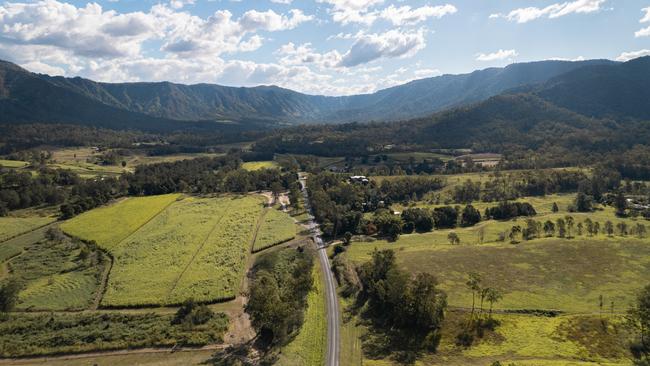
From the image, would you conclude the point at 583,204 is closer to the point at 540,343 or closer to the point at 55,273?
the point at 540,343

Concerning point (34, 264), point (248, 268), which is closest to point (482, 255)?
point (248, 268)

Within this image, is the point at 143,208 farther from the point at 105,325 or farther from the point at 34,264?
the point at 105,325

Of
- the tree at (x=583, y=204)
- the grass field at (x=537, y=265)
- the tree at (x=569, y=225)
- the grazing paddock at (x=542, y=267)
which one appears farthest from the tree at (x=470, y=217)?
the tree at (x=583, y=204)

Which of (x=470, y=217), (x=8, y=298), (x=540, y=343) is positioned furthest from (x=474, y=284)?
(x=8, y=298)

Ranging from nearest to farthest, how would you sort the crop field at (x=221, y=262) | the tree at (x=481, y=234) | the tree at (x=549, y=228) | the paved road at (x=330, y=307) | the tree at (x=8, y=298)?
the paved road at (x=330, y=307) < the tree at (x=8, y=298) < the crop field at (x=221, y=262) < the tree at (x=481, y=234) < the tree at (x=549, y=228)

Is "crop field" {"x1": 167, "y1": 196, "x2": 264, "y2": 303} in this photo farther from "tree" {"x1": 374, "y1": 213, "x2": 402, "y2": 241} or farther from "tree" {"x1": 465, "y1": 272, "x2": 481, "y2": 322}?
"tree" {"x1": 465, "y1": 272, "x2": 481, "y2": 322}

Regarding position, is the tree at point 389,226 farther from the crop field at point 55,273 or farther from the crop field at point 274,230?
the crop field at point 55,273
